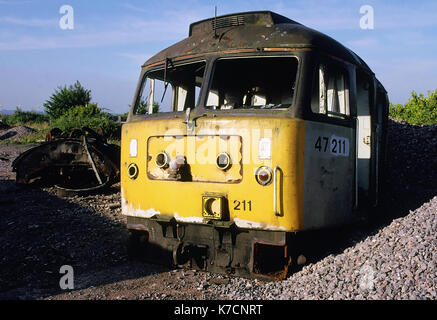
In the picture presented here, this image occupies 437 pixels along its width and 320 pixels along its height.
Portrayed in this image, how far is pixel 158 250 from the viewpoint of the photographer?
5.26 metres

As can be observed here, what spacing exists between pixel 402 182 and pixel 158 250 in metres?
5.12

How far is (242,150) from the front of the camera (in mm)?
4484

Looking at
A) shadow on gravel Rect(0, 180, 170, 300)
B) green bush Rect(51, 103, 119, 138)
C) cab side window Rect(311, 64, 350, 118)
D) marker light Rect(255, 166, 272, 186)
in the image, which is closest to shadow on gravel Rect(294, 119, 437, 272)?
marker light Rect(255, 166, 272, 186)

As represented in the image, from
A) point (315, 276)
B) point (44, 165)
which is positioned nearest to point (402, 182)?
point (315, 276)

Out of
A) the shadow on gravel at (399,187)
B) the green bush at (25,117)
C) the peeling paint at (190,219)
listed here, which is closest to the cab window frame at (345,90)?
the shadow on gravel at (399,187)

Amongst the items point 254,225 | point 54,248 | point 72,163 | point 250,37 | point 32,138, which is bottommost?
point 54,248

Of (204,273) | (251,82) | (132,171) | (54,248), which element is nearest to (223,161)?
(132,171)

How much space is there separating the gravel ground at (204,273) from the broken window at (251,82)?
1955 millimetres

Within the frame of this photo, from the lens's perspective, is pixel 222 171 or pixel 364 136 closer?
pixel 222 171

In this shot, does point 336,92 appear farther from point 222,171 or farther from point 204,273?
point 204,273

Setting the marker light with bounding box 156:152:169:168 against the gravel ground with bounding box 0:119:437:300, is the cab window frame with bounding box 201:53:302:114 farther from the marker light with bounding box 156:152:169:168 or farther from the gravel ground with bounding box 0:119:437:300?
the gravel ground with bounding box 0:119:437:300

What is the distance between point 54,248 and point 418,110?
21.9m

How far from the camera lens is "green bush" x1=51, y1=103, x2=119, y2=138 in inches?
893
